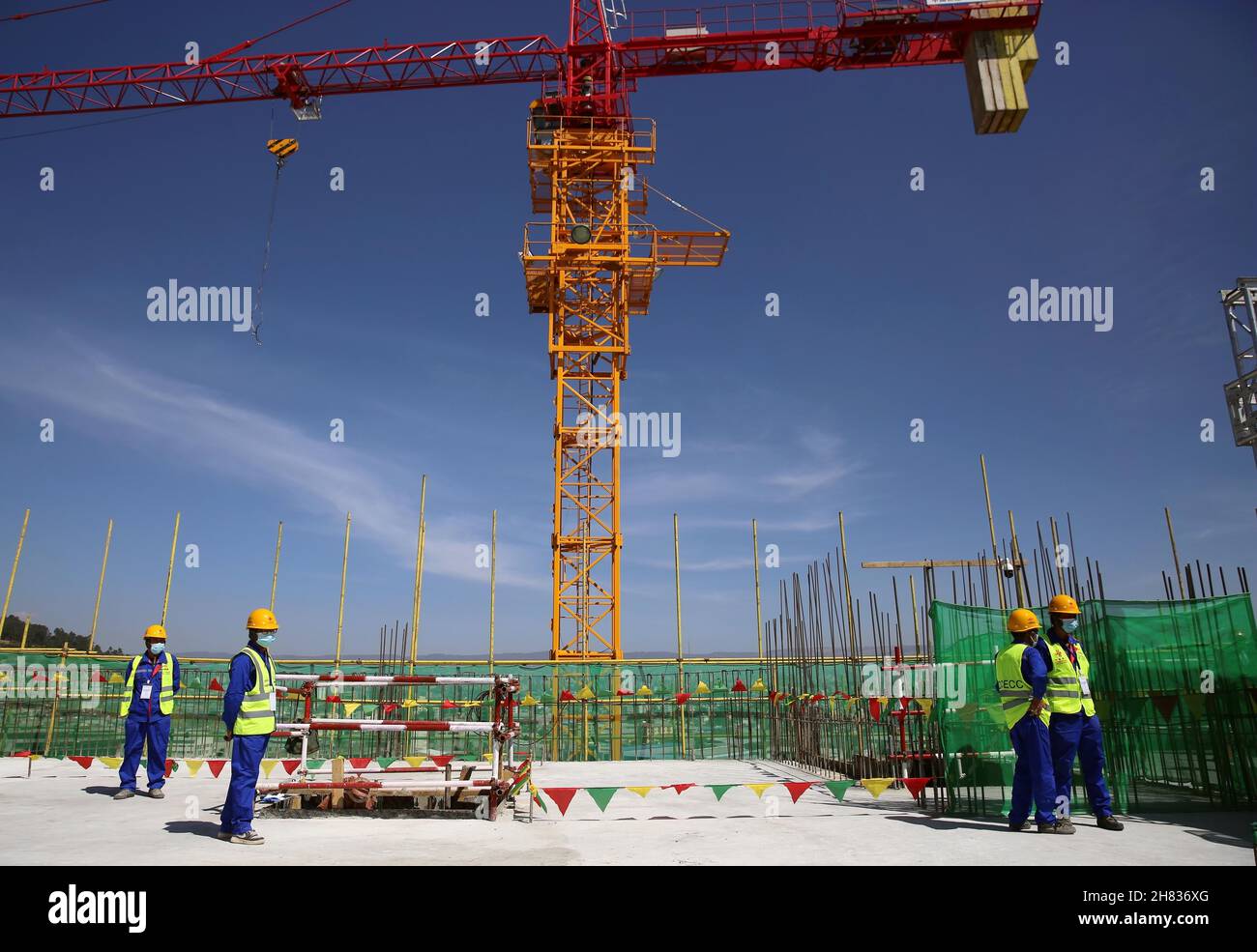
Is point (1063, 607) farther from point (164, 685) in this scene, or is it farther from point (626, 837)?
point (164, 685)

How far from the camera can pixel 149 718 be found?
853 cm

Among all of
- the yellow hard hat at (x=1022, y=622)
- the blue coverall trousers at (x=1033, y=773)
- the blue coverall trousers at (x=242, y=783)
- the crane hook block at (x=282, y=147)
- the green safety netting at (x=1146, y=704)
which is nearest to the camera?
the blue coverall trousers at (x=242, y=783)

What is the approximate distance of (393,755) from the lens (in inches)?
525

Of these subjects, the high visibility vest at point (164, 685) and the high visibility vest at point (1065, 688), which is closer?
the high visibility vest at point (1065, 688)

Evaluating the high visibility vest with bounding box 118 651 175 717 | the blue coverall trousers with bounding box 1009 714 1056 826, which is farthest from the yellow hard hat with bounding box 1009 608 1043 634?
the high visibility vest with bounding box 118 651 175 717

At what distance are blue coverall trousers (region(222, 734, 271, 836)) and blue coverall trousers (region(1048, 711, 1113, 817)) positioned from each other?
20.5ft

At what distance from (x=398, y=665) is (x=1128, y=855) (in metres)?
12.6

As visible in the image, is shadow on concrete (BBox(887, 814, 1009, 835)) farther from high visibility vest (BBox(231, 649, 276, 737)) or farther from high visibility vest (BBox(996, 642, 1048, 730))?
high visibility vest (BBox(231, 649, 276, 737))

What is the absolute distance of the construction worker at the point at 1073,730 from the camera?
20.9 ft

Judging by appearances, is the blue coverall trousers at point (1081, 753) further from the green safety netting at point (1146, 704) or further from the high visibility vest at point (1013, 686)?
the green safety netting at point (1146, 704)

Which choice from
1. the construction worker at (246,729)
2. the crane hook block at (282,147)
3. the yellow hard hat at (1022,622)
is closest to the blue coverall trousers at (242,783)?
the construction worker at (246,729)

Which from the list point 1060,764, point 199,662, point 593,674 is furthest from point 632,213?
point 1060,764

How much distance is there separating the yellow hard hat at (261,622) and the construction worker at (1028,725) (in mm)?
6031
